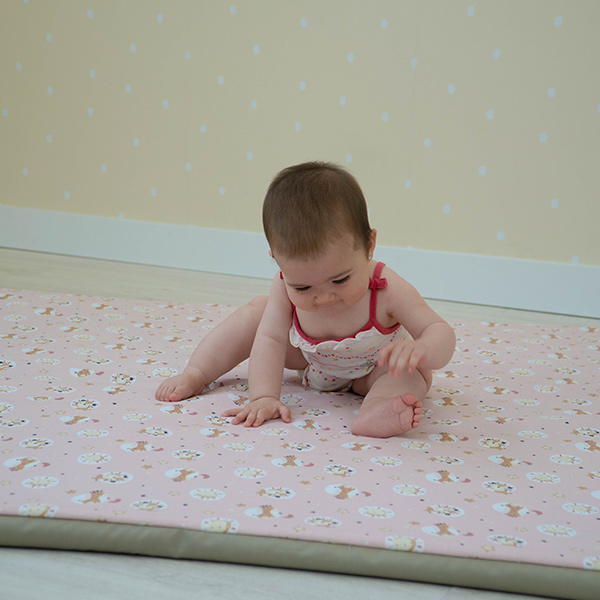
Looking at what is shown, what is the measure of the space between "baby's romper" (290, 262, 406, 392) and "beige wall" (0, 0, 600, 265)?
1156 mm

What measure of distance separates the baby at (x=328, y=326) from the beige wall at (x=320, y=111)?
45.3 inches

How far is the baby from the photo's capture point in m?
1.00

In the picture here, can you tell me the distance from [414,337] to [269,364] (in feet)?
0.76

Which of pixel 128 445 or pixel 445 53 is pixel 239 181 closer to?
pixel 445 53

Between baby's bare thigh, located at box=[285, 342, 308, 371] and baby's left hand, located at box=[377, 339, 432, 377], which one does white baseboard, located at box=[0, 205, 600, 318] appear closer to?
baby's bare thigh, located at box=[285, 342, 308, 371]

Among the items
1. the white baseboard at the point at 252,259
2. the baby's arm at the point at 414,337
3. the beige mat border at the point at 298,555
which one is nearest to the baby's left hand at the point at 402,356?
the baby's arm at the point at 414,337

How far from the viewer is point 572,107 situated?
211 cm

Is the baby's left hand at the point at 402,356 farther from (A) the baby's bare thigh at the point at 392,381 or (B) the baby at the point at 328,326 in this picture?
(A) the baby's bare thigh at the point at 392,381

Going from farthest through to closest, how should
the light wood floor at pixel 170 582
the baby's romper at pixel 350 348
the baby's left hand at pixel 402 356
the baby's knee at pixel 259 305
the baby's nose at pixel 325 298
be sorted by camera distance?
the baby's knee at pixel 259 305 → the baby's romper at pixel 350 348 → the baby's nose at pixel 325 298 → the baby's left hand at pixel 402 356 → the light wood floor at pixel 170 582

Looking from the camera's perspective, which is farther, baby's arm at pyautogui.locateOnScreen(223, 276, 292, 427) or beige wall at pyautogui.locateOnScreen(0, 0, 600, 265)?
beige wall at pyautogui.locateOnScreen(0, 0, 600, 265)

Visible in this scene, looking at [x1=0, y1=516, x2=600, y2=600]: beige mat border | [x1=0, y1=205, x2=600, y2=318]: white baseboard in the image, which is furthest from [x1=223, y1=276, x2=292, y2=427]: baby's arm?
[x1=0, y1=205, x2=600, y2=318]: white baseboard

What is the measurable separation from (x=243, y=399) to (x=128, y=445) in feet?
0.90

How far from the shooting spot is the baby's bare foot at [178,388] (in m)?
1.16

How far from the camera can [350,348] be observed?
116cm
